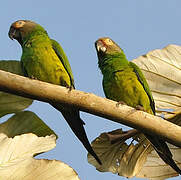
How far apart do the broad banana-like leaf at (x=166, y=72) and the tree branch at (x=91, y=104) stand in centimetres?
145

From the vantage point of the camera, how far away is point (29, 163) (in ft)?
5.64

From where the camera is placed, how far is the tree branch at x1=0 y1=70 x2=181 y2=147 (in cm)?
180

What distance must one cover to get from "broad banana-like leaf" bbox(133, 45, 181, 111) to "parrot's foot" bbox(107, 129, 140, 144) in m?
0.55

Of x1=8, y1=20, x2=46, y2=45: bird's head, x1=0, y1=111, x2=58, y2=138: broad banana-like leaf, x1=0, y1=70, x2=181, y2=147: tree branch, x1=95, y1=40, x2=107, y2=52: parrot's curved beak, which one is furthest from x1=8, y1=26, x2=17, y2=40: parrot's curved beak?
x1=0, y1=70, x2=181, y2=147: tree branch

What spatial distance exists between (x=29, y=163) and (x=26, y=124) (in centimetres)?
61

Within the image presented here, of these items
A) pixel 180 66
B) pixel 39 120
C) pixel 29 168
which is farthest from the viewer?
pixel 180 66

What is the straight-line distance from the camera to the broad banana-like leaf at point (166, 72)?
324cm

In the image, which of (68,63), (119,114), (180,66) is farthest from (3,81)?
(180,66)

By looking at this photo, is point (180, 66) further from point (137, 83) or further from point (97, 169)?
point (97, 169)

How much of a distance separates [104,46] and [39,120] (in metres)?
1.64

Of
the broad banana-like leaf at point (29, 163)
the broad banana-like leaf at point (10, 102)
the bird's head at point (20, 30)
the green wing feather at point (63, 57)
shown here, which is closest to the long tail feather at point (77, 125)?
the broad banana-like leaf at point (10, 102)

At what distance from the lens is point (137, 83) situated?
11.4ft

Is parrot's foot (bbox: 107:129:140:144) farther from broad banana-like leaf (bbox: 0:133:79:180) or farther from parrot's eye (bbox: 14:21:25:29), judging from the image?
parrot's eye (bbox: 14:21:25:29)

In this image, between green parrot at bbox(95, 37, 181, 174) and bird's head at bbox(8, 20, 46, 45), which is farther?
bird's head at bbox(8, 20, 46, 45)
